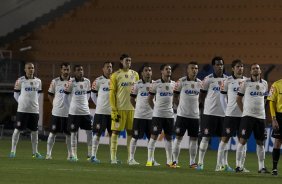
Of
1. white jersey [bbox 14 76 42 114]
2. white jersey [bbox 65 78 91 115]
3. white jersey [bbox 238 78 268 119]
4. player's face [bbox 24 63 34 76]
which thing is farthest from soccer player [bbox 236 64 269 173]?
white jersey [bbox 14 76 42 114]

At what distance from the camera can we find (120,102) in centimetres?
2177

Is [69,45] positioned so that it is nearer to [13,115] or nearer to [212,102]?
[13,115]

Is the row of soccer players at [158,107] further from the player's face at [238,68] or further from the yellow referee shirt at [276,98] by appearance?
the yellow referee shirt at [276,98]

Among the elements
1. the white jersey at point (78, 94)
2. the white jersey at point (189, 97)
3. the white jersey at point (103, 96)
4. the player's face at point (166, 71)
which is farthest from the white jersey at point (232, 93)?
the white jersey at point (78, 94)

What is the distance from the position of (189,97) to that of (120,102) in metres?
1.70

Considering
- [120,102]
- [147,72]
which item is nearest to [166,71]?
[147,72]

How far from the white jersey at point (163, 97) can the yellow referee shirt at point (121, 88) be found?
541 mm

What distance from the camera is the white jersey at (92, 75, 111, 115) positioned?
75.2 feet

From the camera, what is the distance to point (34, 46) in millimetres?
40375

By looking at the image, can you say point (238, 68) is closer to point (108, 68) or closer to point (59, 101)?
point (108, 68)

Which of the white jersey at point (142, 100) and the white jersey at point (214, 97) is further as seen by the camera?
the white jersey at point (142, 100)

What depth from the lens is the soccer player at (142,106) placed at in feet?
71.1

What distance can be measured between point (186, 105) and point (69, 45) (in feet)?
63.5

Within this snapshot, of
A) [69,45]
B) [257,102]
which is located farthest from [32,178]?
[69,45]
